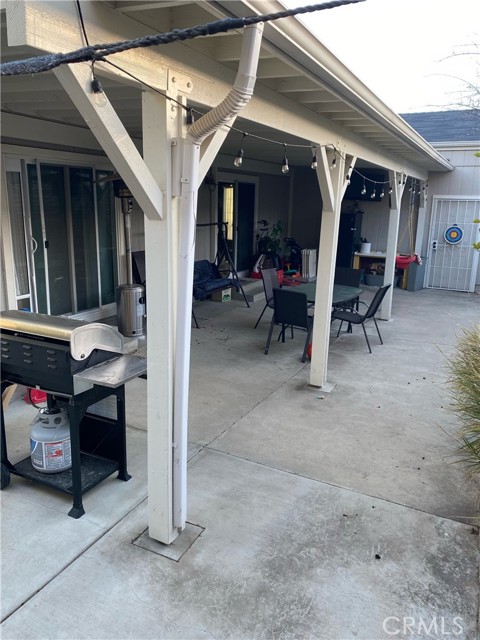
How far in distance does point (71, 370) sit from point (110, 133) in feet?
4.15

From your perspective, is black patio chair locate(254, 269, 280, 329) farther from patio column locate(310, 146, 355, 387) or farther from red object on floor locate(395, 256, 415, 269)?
red object on floor locate(395, 256, 415, 269)

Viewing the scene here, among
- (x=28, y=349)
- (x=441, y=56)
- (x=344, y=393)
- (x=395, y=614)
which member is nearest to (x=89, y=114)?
(x=28, y=349)

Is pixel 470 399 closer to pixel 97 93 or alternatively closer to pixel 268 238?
pixel 97 93

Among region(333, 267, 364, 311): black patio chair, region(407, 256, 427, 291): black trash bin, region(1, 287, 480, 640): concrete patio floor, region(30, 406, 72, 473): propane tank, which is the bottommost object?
region(1, 287, 480, 640): concrete patio floor

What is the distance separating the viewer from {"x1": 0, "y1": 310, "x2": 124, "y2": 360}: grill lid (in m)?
2.53

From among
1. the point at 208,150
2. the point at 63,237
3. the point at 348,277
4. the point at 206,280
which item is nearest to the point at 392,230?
the point at 348,277

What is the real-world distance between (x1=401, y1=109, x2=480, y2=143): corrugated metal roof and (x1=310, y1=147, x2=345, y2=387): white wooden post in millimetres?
7472

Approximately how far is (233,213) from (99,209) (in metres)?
4.00

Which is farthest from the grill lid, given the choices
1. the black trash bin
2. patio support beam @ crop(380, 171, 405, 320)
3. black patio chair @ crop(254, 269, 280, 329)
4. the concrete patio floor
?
the black trash bin

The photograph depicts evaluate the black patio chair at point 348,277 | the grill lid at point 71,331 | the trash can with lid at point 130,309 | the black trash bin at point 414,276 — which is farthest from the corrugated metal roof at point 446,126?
the grill lid at point 71,331

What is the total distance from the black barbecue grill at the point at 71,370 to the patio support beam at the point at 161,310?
0.28 meters

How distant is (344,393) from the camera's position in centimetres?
467

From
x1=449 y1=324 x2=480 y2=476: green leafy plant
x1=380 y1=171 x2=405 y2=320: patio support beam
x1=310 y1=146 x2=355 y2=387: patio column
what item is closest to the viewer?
x1=449 y1=324 x2=480 y2=476: green leafy plant

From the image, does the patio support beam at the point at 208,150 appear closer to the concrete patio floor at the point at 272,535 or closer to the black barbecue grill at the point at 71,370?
the black barbecue grill at the point at 71,370
